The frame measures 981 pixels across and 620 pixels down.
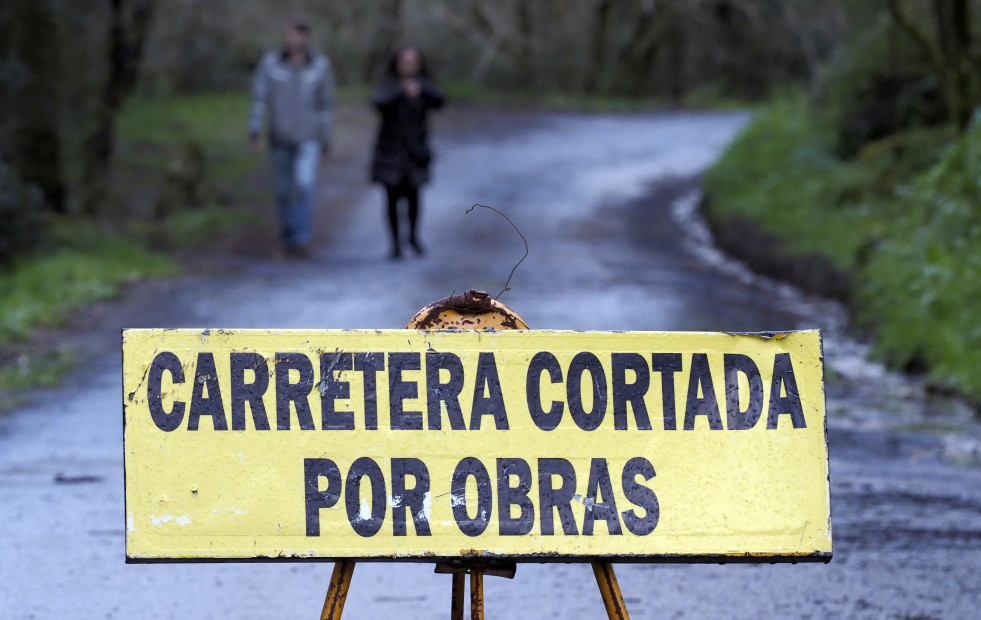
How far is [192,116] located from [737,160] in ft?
39.1

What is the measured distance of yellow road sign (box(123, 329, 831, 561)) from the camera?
3295 millimetres

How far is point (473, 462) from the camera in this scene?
3.34 metres

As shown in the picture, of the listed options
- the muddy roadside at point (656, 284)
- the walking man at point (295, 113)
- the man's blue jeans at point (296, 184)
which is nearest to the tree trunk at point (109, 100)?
the muddy roadside at point (656, 284)

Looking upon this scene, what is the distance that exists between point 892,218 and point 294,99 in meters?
5.85

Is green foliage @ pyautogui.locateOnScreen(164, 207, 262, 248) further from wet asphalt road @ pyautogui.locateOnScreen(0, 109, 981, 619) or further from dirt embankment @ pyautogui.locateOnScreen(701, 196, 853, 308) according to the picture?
dirt embankment @ pyautogui.locateOnScreen(701, 196, 853, 308)

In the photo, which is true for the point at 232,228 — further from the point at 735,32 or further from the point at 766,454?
the point at 735,32

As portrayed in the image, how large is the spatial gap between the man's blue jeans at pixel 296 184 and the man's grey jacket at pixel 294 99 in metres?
0.12

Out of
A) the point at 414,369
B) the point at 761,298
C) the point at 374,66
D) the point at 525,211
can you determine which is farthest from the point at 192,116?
the point at 414,369

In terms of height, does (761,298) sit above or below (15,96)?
below

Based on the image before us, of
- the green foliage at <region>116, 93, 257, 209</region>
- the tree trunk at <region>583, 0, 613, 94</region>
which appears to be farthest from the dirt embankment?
the tree trunk at <region>583, 0, 613, 94</region>

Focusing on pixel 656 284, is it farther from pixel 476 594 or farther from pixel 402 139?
pixel 476 594

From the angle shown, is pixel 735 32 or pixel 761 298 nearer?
pixel 761 298

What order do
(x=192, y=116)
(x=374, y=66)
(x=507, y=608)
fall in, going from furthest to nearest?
(x=374, y=66)
(x=192, y=116)
(x=507, y=608)

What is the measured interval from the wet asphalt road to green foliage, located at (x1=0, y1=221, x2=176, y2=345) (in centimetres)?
66
